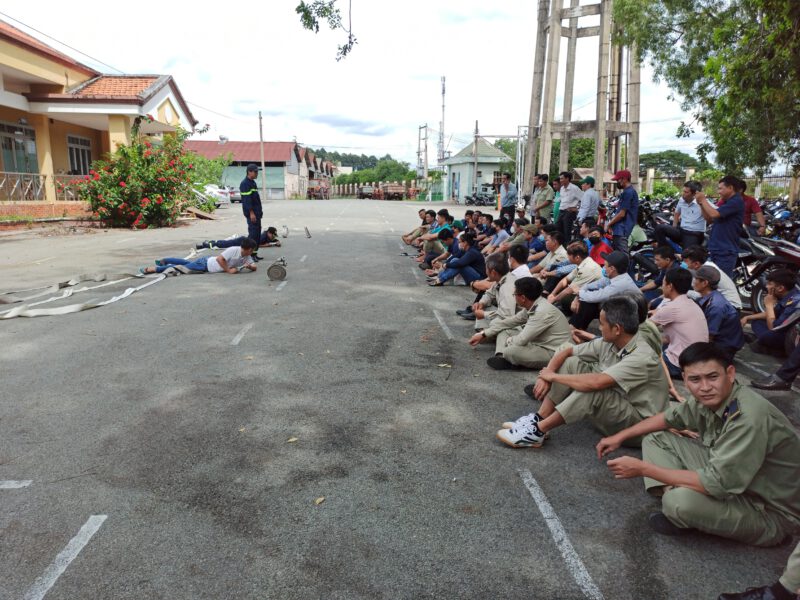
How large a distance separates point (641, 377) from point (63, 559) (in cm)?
376

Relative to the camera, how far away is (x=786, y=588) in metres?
2.55

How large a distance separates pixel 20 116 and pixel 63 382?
74.7 ft

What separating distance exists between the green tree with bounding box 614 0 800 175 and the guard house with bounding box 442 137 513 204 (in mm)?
35652

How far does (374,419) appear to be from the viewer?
16.0 ft

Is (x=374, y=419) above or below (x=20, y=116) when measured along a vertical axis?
below

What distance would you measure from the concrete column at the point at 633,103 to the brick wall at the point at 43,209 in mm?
19503

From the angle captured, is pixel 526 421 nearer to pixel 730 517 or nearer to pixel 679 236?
pixel 730 517

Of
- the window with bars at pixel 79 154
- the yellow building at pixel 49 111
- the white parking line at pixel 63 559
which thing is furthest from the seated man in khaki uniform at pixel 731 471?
the window with bars at pixel 79 154

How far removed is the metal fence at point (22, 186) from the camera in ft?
69.1

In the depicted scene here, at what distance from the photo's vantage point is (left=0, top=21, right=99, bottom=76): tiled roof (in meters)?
19.9

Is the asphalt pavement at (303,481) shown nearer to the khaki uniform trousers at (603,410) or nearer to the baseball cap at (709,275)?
the khaki uniform trousers at (603,410)

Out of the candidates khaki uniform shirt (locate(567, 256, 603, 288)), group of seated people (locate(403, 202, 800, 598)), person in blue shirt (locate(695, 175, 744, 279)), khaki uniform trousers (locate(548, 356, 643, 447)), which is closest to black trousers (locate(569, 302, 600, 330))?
group of seated people (locate(403, 202, 800, 598))

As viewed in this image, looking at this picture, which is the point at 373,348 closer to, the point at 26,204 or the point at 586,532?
the point at 586,532

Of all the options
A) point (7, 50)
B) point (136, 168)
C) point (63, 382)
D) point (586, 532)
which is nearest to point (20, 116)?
point (7, 50)
